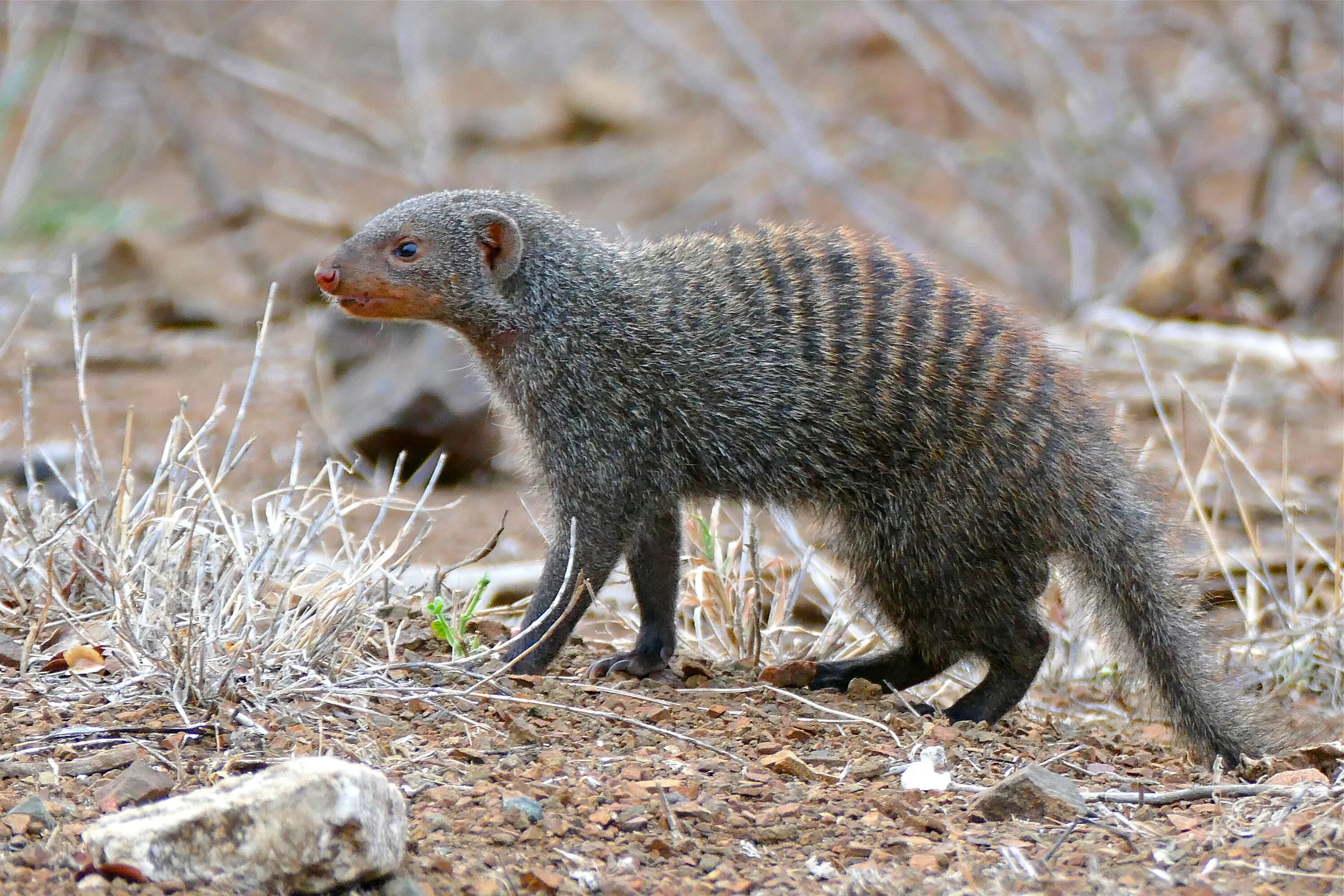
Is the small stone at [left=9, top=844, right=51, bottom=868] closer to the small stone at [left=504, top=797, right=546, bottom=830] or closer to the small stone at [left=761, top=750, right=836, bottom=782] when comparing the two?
the small stone at [left=504, top=797, right=546, bottom=830]

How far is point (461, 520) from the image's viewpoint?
16.1 ft

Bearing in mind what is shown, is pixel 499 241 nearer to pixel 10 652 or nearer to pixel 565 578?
pixel 565 578

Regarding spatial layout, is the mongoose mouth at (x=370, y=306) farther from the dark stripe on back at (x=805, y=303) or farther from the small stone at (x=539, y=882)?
the small stone at (x=539, y=882)

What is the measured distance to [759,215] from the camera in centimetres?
893

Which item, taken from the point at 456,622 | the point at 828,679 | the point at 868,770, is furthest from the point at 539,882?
the point at 828,679

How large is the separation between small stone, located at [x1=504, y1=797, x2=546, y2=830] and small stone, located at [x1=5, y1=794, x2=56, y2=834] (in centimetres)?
62

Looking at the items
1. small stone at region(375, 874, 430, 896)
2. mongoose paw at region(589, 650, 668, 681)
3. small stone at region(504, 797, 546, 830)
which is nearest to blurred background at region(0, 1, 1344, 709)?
mongoose paw at region(589, 650, 668, 681)

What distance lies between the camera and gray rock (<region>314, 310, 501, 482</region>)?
5.21m

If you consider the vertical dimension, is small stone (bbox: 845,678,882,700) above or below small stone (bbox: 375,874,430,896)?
below

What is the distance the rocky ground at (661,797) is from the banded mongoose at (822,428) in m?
0.39

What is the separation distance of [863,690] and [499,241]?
50.5 inches

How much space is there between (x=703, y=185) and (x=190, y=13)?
3.72m

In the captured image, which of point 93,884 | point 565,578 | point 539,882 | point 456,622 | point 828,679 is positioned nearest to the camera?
point 93,884

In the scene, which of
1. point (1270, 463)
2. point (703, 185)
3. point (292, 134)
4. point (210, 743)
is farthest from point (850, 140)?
point (210, 743)
